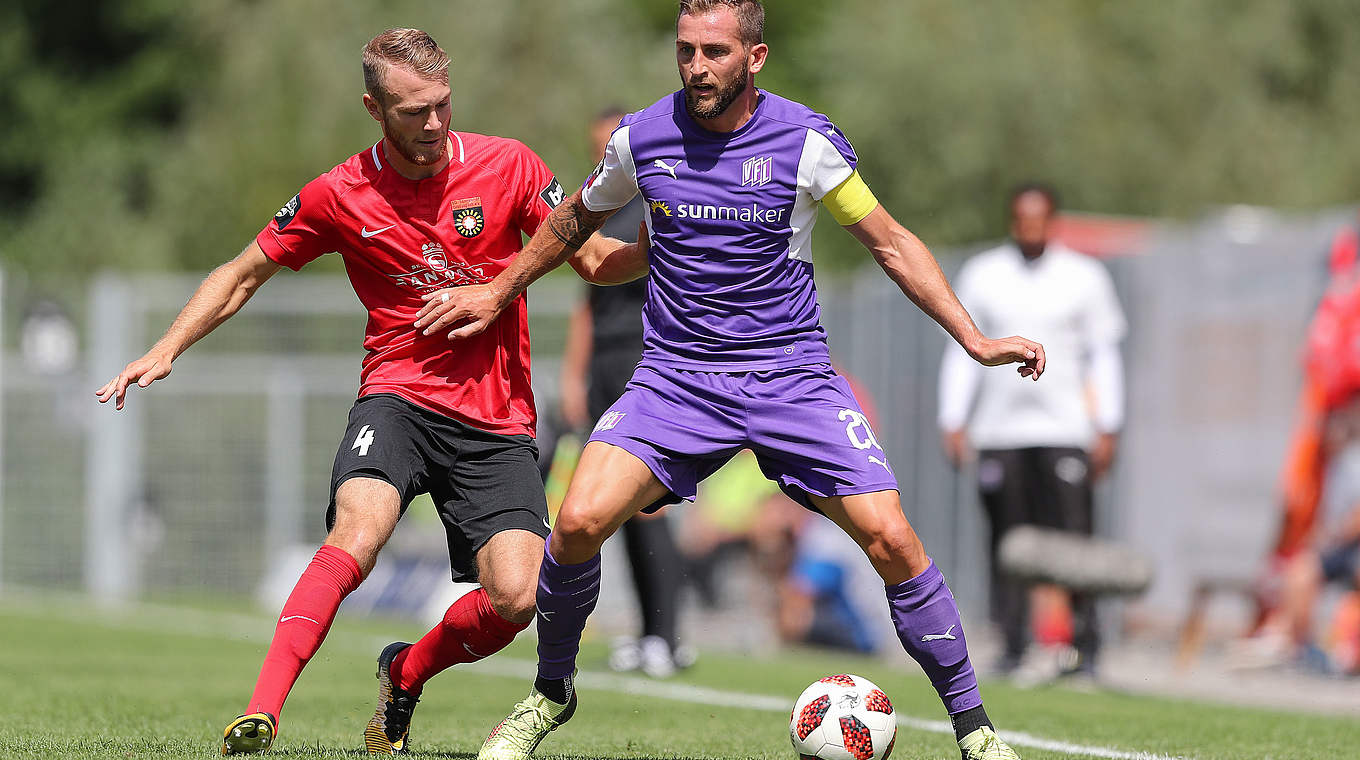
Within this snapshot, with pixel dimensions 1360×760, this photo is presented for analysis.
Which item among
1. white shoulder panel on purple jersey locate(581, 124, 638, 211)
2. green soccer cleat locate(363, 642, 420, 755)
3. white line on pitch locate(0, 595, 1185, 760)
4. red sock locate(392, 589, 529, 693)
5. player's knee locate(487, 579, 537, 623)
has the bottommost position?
white line on pitch locate(0, 595, 1185, 760)

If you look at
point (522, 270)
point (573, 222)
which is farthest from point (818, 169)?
point (522, 270)

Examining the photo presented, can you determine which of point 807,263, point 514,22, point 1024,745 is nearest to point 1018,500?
point 1024,745

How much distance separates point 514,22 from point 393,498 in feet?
95.2

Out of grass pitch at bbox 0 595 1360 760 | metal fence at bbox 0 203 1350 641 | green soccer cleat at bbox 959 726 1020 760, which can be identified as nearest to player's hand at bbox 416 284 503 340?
grass pitch at bbox 0 595 1360 760

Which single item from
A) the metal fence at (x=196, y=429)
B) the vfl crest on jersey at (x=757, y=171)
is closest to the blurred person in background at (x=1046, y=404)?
the vfl crest on jersey at (x=757, y=171)

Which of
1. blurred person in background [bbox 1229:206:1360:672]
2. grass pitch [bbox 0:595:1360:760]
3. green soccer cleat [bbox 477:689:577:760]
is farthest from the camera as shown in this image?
blurred person in background [bbox 1229:206:1360:672]

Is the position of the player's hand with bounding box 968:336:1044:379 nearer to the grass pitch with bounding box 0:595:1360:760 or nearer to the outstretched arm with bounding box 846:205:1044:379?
the outstretched arm with bounding box 846:205:1044:379

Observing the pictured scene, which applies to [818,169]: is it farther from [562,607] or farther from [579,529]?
[562,607]

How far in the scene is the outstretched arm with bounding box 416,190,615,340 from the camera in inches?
238

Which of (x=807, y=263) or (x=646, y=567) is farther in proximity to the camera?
(x=646, y=567)

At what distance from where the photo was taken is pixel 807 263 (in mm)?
5938

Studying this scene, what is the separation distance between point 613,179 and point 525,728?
173 centimetres

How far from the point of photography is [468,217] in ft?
20.7

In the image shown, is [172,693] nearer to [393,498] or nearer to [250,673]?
[250,673]
